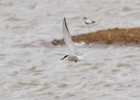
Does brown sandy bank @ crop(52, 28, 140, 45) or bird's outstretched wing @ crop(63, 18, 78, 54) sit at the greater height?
bird's outstretched wing @ crop(63, 18, 78, 54)

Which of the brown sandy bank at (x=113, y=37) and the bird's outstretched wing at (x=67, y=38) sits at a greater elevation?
the bird's outstretched wing at (x=67, y=38)

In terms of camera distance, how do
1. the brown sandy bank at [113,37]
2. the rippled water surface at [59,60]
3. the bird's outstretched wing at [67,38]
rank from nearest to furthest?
the bird's outstretched wing at [67,38]
the rippled water surface at [59,60]
the brown sandy bank at [113,37]

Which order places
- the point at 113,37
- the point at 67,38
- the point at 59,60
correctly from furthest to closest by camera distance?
the point at 59,60 → the point at 113,37 → the point at 67,38

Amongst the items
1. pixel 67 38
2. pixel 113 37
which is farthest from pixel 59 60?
pixel 67 38

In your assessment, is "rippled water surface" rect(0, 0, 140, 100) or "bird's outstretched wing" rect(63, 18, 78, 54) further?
"rippled water surface" rect(0, 0, 140, 100)

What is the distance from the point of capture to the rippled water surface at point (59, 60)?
1356 centimetres

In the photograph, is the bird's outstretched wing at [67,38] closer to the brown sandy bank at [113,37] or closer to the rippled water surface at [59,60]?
the rippled water surface at [59,60]

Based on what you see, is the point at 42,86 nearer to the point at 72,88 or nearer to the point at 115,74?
the point at 72,88

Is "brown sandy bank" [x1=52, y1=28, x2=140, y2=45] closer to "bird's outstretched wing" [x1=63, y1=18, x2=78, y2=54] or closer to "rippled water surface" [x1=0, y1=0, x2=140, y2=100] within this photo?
"rippled water surface" [x1=0, y1=0, x2=140, y2=100]

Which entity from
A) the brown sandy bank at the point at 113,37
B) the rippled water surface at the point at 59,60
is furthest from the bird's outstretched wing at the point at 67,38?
the brown sandy bank at the point at 113,37

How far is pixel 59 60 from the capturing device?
1606 cm

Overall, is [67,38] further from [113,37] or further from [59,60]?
→ [59,60]

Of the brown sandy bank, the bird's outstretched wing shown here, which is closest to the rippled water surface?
the brown sandy bank

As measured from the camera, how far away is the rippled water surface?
13.6 metres
